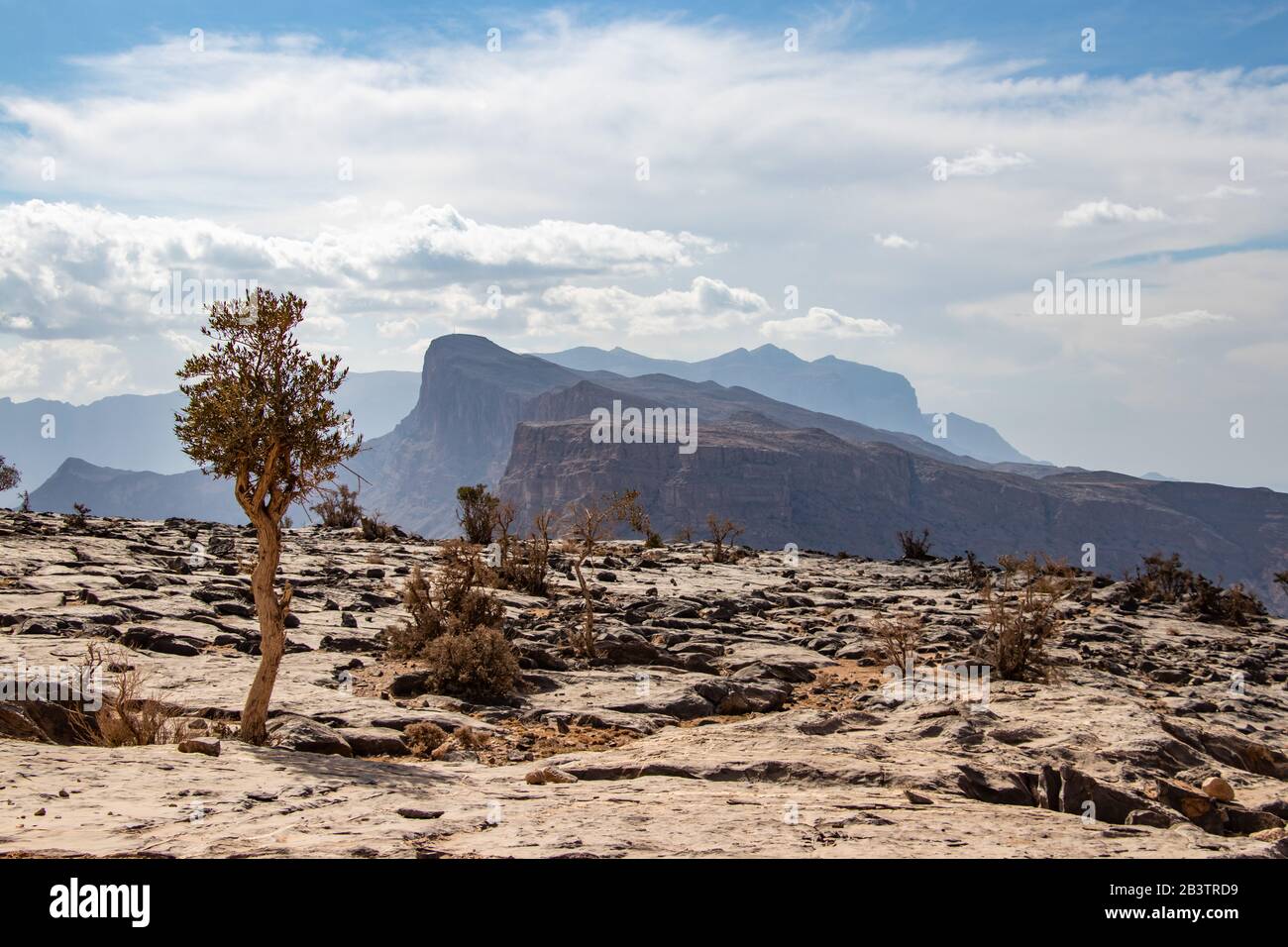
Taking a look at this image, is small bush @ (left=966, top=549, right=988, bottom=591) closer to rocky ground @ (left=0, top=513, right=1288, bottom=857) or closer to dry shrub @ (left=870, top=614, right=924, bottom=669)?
rocky ground @ (left=0, top=513, right=1288, bottom=857)

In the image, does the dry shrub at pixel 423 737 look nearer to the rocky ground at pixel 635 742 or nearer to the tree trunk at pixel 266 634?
the rocky ground at pixel 635 742

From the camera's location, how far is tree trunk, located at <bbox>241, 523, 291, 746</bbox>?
968cm

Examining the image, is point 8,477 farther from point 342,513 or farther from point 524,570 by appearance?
point 524,570

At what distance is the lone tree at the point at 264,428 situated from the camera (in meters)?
9.73

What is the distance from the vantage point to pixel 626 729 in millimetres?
11984

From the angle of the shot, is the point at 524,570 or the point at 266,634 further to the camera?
the point at 524,570

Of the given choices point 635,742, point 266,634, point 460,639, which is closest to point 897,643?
point 635,742

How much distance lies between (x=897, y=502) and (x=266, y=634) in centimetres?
16276

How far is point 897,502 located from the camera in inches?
Answer: 6511

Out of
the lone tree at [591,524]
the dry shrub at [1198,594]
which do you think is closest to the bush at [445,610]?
the lone tree at [591,524]

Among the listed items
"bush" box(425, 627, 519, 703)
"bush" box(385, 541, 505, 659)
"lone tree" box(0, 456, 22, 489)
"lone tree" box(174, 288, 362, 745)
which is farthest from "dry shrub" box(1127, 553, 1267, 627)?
"lone tree" box(0, 456, 22, 489)

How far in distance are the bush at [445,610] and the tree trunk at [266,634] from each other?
5.10 m
